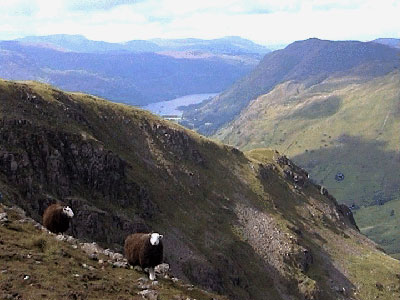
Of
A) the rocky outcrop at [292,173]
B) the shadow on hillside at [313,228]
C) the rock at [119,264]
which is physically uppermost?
the rock at [119,264]

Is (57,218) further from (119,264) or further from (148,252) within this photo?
(148,252)

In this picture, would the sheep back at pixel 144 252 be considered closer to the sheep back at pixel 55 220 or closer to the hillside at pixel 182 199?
the sheep back at pixel 55 220

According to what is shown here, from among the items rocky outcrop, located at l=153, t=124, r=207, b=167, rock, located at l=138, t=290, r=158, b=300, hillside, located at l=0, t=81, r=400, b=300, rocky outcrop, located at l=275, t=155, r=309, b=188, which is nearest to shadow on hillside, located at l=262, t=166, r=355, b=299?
hillside, located at l=0, t=81, r=400, b=300

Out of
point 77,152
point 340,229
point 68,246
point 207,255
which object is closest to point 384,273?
point 340,229

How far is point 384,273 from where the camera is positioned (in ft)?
416

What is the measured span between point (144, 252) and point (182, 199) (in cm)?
8061

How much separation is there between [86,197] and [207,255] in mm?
28473

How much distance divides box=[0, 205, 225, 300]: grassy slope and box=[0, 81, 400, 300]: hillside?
35.8m

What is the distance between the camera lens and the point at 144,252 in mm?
Result: 29266

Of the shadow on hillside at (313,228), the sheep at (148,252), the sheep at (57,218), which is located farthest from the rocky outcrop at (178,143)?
the sheep at (148,252)

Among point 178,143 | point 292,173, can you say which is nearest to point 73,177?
point 178,143

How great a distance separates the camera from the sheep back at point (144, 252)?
29.2 metres

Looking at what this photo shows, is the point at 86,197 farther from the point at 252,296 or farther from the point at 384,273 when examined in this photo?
the point at 384,273

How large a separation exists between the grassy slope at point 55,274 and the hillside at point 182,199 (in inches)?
1409
